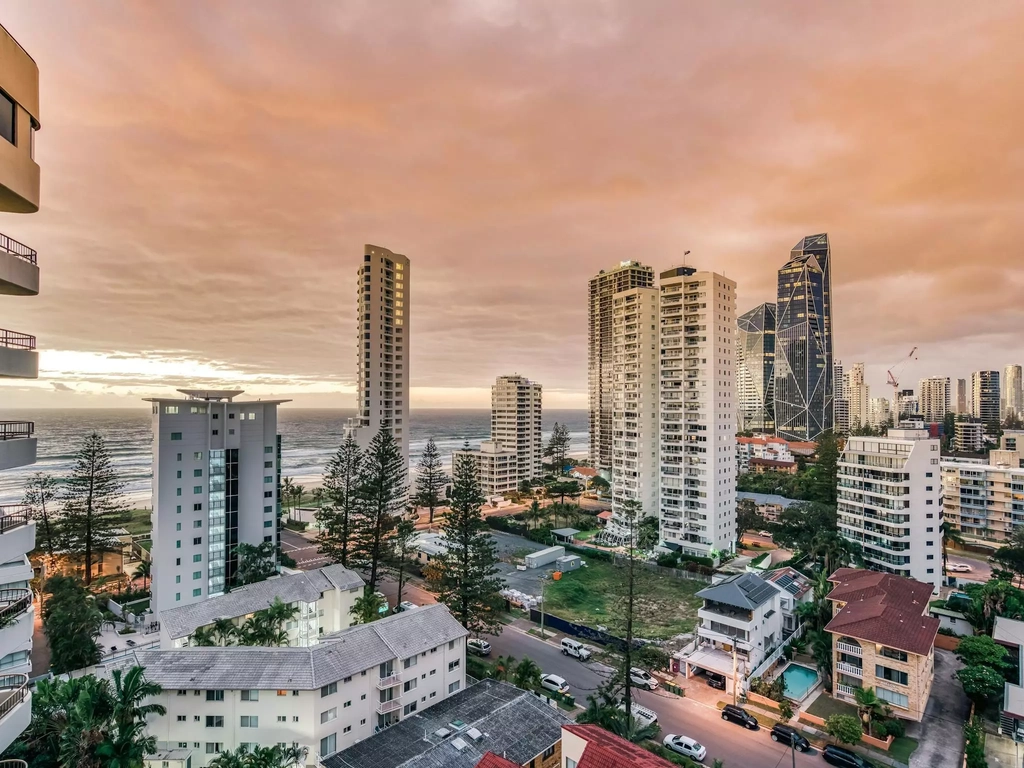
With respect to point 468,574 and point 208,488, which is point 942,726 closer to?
point 468,574

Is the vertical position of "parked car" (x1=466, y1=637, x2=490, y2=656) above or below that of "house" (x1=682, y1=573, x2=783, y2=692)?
below

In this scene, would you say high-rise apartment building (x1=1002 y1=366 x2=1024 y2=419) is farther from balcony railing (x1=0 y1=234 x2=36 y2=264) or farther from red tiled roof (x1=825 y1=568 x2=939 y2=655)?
balcony railing (x1=0 y1=234 x2=36 y2=264)

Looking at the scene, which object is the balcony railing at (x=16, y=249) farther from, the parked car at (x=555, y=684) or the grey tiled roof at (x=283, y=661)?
the parked car at (x=555, y=684)

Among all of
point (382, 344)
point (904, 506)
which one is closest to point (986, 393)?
point (904, 506)

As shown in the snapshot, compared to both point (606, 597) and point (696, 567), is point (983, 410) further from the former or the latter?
point (606, 597)

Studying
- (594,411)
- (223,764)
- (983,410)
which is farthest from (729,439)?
(983,410)

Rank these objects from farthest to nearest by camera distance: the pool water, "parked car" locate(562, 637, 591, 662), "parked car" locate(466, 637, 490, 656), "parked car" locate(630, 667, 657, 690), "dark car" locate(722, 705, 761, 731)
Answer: "parked car" locate(466, 637, 490, 656) → "parked car" locate(562, 637, 591, 662) → "parked car" locate(630, 667, 657, 690) → the pool water → "dark car" locate(722, 705, 761, 731)

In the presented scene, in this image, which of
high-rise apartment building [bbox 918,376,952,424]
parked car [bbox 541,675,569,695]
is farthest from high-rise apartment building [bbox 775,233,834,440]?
parked car [bbox 541,675,569,695]
